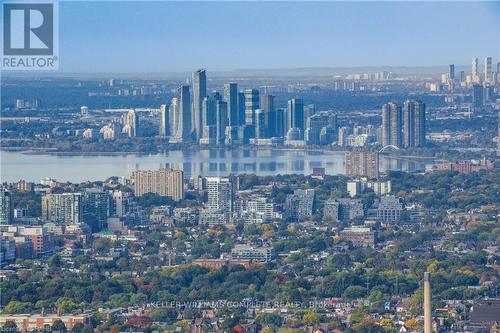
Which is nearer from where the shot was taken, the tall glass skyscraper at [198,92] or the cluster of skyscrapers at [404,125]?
the cluster of skyscrapers at [404,125]

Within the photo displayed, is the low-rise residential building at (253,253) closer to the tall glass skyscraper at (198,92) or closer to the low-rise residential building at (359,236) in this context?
the low-rise residential building at (359,236)

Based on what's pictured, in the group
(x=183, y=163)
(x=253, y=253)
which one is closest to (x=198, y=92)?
(x=183, y=163)

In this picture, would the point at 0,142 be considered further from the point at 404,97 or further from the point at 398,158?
the point at 404,97

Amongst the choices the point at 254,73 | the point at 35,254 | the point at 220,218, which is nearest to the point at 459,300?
the point at 35,254

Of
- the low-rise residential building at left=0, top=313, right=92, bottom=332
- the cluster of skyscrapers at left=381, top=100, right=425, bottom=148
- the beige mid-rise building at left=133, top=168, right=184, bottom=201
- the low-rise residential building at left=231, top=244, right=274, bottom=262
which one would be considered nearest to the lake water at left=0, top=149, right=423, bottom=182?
the cluster of skyscrapers at left=381, top=100, right=425, bottom=148

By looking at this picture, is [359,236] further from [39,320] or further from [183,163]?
[183,163]

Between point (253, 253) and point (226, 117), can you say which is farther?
point (226, 117)

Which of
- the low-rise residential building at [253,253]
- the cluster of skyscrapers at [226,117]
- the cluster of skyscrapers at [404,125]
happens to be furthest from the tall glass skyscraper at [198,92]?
the low-rise residential building at [253,253]

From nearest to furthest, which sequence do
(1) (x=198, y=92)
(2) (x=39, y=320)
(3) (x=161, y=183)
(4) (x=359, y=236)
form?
(2) (x=39, y=320) < (4) (x=359, y=236) < (3) (x=161, y=183) < (1) (x=198, y=92)

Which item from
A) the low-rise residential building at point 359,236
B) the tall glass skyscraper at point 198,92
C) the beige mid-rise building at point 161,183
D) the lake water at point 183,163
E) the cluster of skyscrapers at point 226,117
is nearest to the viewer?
the low-rise residential building at point 359,236

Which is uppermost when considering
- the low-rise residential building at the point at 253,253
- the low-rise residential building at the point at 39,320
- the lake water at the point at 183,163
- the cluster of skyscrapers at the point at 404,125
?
the cluster of skyscrapers at the point at 404,125
